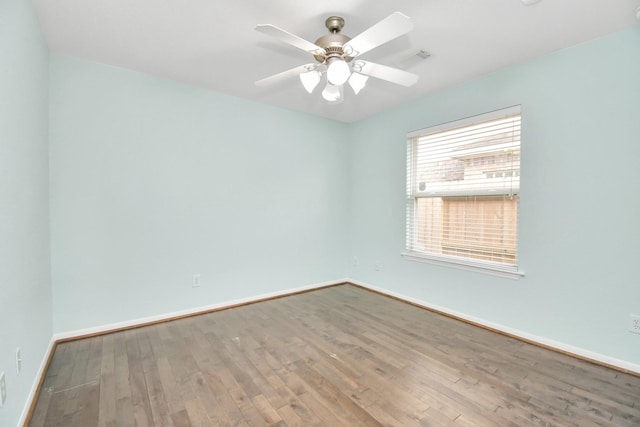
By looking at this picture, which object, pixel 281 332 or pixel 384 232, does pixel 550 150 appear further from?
pixel 281 332

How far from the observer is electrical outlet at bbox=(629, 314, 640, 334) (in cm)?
207

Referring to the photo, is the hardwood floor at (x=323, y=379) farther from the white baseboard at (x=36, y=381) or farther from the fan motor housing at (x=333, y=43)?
the fan motor housing at (x=333, y=43)

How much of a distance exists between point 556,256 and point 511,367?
100 centimetres

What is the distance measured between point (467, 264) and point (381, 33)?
2.41 m

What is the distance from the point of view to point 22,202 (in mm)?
1687

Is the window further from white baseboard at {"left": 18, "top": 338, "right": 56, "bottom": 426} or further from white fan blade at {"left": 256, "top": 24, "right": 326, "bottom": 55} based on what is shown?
white baseboard at {"left": 18, "top": 338, "right": 56, "bottom": 426}

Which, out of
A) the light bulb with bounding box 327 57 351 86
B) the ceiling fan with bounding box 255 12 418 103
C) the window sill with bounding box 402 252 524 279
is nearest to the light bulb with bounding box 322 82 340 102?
the ceiling fan with bounding box 255 12 418 103

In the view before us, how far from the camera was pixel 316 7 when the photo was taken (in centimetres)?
184

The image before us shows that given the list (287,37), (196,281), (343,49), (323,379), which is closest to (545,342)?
(323,379)

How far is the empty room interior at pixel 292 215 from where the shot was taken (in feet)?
5.74

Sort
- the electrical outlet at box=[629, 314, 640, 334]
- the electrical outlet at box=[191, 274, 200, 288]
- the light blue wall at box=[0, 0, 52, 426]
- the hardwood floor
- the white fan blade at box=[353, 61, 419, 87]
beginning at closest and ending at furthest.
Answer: the light blue wall at box=[0, 0, 52, 426]
the hardwood floor
the white fan blade at box=[353, 61, 419, 87]
the electrical outlet at box=[629, 314, 640, 334]
the electrical outlet at box=[191, 274, 200, 288]

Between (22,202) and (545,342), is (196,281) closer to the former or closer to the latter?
(22,202)

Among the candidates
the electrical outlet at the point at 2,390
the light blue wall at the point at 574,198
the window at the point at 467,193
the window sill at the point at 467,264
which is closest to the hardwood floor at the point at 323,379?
the light blue wall at the point at 574,198

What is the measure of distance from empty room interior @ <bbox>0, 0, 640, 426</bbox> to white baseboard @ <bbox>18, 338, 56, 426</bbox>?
0.09 feet
